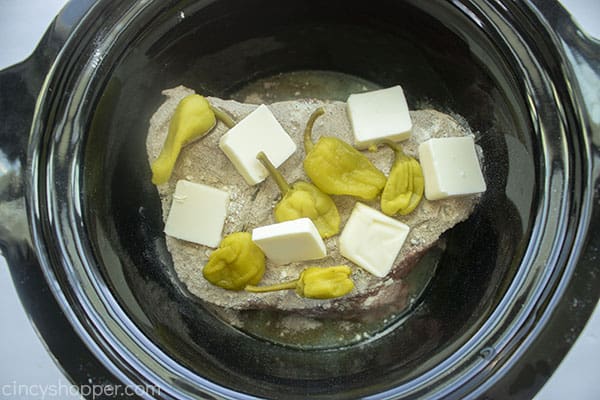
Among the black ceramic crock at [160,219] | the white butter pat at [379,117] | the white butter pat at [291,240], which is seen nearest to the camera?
the black ceramic crock at [160,219]

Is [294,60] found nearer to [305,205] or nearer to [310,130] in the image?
[310,130]

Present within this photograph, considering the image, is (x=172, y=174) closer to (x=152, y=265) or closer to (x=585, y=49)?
(x=152, y=265)

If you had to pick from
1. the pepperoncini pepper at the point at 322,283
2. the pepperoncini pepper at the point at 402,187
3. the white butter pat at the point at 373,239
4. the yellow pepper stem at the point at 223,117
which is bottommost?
the pepperoncini pepper at the point at 322,283

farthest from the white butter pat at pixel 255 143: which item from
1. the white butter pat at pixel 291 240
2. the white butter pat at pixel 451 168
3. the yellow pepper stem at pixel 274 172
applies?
the white butter pat at pixel 451 168

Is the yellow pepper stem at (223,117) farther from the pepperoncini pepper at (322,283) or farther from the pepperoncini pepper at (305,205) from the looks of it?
the pepperoncini pepper at (322,283)

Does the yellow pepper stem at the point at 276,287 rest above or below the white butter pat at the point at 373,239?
below

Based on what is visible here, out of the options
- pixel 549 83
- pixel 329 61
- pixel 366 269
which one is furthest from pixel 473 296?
pixel 329 61

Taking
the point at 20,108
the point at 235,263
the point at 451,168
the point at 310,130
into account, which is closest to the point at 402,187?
the point at 451,168
